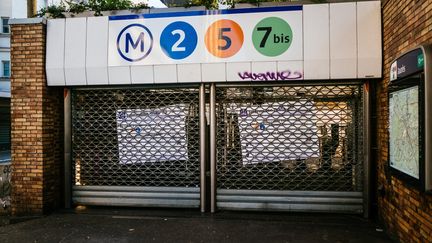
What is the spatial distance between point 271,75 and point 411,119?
96.8 inches

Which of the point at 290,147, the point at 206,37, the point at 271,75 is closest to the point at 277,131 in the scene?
the point at 290,147

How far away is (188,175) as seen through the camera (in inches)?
261

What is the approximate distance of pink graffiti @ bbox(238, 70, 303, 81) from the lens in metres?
6.02

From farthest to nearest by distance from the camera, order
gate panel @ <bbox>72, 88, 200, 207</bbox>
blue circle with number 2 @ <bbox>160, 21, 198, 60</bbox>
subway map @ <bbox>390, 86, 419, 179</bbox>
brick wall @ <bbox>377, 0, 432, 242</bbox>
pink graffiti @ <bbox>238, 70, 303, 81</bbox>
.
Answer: gate panel @ <bbox>72, 88, 200, 207</bbox> → blue circle with number 2 @ <bbox>160, 21, 198, 60</bbox> → pink graffiti @ <bbox>238, 70, 303, 81</bbox> → brick wall @ <bbox>377, 0, 432, 242</bbox> → subway map @ <bbox>390, 86, 419, 179</bbox>

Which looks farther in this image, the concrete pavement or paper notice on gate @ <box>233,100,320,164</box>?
paper notice on gate @ <box>233,100,320,164</box>

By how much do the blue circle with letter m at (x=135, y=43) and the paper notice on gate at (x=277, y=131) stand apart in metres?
1.91

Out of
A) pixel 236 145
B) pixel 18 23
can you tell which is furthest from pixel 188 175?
pixel 18 23

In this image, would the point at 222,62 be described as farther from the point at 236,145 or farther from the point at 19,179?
the point at 19,179

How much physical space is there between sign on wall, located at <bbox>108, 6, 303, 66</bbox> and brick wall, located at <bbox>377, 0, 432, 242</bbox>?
139 centimetres

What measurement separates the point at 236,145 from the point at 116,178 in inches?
95.8

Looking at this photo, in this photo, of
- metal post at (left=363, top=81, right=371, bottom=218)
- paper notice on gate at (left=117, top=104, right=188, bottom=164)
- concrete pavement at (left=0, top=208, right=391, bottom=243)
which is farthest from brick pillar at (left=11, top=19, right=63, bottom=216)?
metal post at (left=363, top=81, right=371, bottom=218)

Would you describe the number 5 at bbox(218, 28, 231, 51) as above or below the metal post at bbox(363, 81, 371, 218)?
above

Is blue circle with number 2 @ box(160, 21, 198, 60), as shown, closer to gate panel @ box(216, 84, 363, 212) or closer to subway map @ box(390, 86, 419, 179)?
gate panel @ box(216, 84, 363, 212)

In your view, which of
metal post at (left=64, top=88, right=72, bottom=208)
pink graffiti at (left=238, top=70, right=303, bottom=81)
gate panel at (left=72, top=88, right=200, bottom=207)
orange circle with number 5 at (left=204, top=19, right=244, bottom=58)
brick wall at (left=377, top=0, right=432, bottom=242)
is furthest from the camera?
metal post at (left=64, top=88, right=72, bottom=208)
